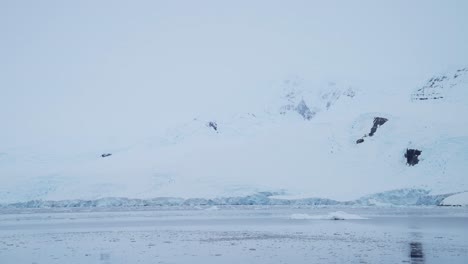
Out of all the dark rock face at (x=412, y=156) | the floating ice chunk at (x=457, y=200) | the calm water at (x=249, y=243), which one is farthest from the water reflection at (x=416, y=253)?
the dark rock face at (x=412, y=156)

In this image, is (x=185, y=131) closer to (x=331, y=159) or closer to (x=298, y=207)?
(x=331, y=159)

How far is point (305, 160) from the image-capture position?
6669 cm

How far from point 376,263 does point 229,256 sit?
453 cm

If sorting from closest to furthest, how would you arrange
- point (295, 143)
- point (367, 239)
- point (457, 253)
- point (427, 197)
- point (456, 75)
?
point (457, 253) < point (367, 239) < point (427, 197) < point (295, 143) < point (456, 75)

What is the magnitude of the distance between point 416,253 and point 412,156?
43792 mm

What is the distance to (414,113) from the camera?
69688mm

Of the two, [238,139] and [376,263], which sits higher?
[238,139]

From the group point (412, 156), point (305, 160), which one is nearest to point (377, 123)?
point (305, 160)

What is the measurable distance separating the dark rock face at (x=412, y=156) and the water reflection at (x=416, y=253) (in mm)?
40144

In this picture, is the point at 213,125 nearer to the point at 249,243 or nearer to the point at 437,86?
the point at 437,86

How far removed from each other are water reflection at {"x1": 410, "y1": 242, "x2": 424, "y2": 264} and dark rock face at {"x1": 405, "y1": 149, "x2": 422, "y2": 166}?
4014 cm

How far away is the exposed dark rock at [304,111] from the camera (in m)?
96.5

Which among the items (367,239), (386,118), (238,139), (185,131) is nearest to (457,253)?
(367,239)

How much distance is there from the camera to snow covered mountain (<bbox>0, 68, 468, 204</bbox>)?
2233 inches
